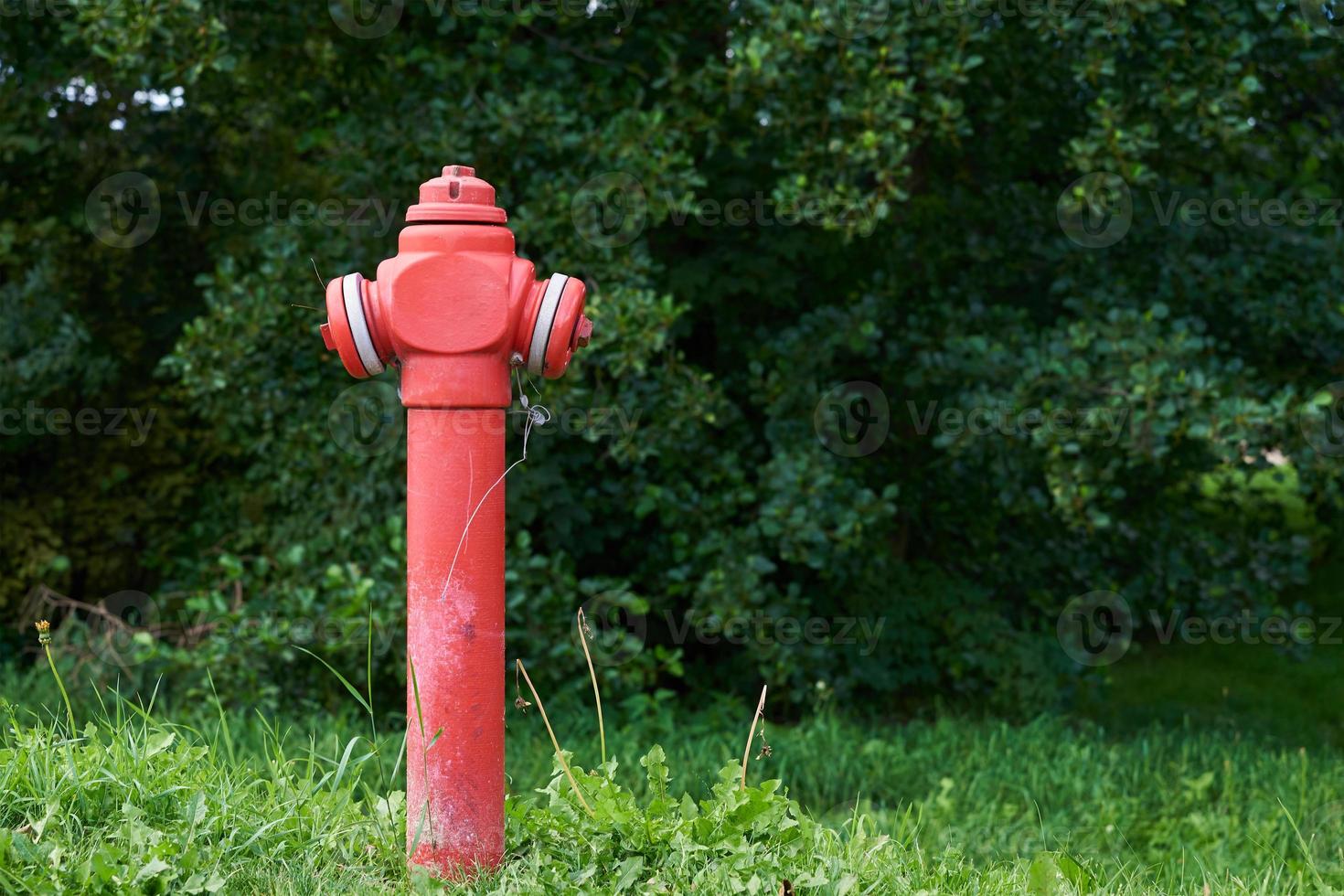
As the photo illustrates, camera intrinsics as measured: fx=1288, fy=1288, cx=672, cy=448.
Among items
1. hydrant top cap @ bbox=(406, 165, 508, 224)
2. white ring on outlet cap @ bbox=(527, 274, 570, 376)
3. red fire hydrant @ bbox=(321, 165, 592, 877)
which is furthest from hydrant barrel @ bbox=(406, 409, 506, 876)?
hydrant top cap @ bbox=(406, 165, 508, 224)

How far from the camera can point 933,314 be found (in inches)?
252

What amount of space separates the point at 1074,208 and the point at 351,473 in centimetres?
350

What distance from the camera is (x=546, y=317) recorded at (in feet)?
8.36

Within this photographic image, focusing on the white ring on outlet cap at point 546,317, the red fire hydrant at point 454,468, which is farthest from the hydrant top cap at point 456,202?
the white ring on outlet cap at point 546,317

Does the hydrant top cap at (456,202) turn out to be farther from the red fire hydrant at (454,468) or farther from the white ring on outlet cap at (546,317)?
the white ring on outlet cap at (546,317)

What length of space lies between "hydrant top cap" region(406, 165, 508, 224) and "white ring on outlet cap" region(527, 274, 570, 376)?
170 mm

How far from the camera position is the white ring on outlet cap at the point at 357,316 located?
253cm

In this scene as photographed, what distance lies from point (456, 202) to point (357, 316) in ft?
0.99

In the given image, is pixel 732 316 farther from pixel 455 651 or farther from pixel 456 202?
pixel 455 651

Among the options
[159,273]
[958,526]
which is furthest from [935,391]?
[159,273]

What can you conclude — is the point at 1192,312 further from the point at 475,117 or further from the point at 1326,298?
the point at 475,117

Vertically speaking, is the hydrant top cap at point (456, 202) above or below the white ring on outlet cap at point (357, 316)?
above

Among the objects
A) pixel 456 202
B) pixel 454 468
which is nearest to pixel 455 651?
pixel 454 468

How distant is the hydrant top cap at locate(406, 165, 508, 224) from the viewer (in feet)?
8.36
